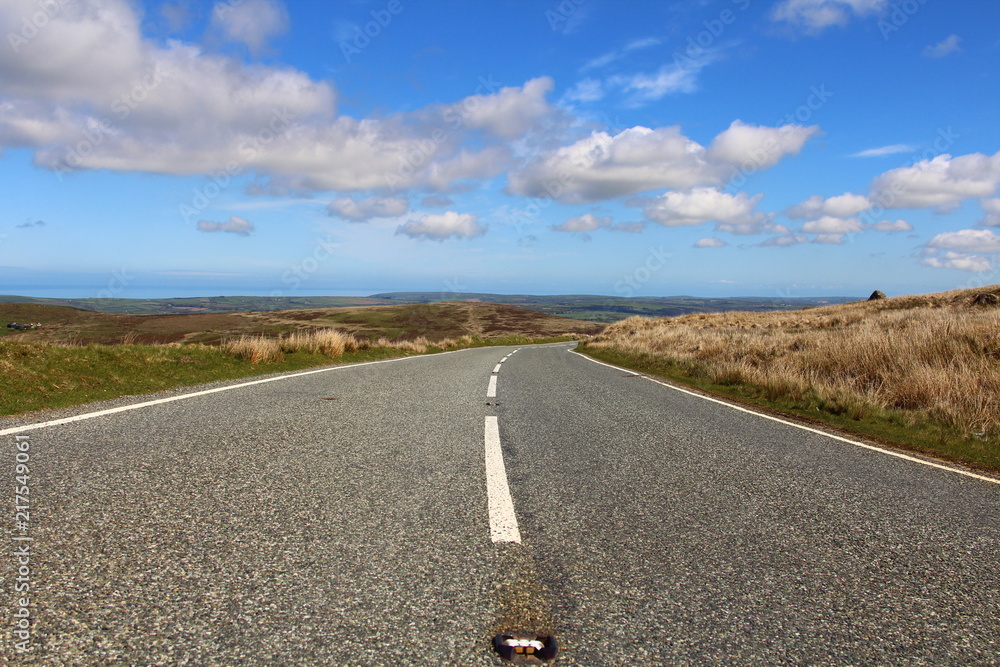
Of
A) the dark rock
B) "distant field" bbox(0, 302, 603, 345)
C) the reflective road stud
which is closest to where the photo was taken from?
the reflective road stud

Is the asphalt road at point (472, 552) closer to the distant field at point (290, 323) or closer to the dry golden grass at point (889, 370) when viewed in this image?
the dry golden grass at point (889, 370)

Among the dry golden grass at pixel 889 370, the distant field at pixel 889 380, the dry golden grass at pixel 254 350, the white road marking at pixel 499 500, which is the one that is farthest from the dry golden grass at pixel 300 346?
the dry golden grass at pixel 889 370

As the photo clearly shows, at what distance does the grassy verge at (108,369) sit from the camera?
7836mm

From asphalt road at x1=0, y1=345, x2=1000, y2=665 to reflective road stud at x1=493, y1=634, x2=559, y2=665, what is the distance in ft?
0.23

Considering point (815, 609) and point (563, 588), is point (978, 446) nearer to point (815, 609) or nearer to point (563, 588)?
point (815, 609)

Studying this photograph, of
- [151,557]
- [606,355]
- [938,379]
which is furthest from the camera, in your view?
[606,355]

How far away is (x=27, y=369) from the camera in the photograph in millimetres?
8344

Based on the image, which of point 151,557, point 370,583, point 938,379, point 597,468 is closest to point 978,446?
point 938,379

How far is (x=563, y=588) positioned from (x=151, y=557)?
2.24 metres

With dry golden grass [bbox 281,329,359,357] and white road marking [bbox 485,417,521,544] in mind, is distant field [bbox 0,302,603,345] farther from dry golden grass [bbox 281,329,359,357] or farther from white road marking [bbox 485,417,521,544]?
white road marking [bbox 485,417,521,544]

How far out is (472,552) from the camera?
3.21 metres

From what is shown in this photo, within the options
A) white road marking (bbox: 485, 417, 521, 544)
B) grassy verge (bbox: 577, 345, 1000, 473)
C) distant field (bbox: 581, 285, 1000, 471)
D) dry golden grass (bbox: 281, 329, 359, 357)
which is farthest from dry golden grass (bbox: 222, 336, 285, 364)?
distant field (bbox: 581, 285, 1000, 471)

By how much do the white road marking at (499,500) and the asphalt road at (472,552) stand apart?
0.06 m

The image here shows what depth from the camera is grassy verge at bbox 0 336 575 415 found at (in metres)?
7.84
